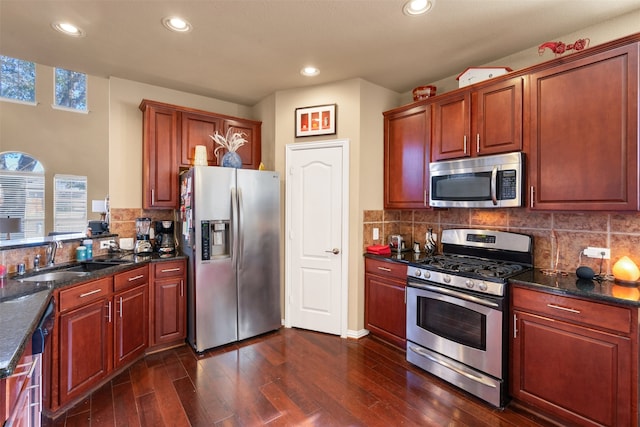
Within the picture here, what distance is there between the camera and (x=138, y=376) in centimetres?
244

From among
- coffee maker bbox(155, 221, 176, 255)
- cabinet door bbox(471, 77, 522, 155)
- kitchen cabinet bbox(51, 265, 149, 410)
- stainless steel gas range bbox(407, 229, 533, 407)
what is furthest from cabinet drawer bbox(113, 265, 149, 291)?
cabinet door bbox(471, 77, 522, 155)

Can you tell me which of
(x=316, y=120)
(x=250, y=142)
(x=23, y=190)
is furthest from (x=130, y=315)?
(x=23, y=190)

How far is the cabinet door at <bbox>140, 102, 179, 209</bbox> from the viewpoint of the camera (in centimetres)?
304

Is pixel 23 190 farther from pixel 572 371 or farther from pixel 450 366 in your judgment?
pixel 572 371

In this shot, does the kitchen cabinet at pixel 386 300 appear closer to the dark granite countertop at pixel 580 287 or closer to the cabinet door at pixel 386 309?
the cabinet door at pixel 386 309

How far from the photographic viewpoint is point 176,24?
2.18 meters

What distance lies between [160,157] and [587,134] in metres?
3.67

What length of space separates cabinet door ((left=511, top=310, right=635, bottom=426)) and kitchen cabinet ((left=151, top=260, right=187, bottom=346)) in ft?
9.51

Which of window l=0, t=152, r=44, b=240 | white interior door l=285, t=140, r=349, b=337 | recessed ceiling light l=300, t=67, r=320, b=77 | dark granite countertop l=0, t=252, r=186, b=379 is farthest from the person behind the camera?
window l=0, t=152, r=44, b=240

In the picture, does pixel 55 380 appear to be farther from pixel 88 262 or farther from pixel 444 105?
pixel 444 105

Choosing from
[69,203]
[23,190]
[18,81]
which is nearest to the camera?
[18,81]

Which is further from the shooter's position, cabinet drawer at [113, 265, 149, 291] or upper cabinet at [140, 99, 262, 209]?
upper cabinet at [140, 99, 262, 209]

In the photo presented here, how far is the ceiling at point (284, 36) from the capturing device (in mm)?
1991

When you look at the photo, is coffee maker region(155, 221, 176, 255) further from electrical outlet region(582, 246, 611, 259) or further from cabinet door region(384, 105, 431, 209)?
electrical outlet region(582, 246, 611, 259)
